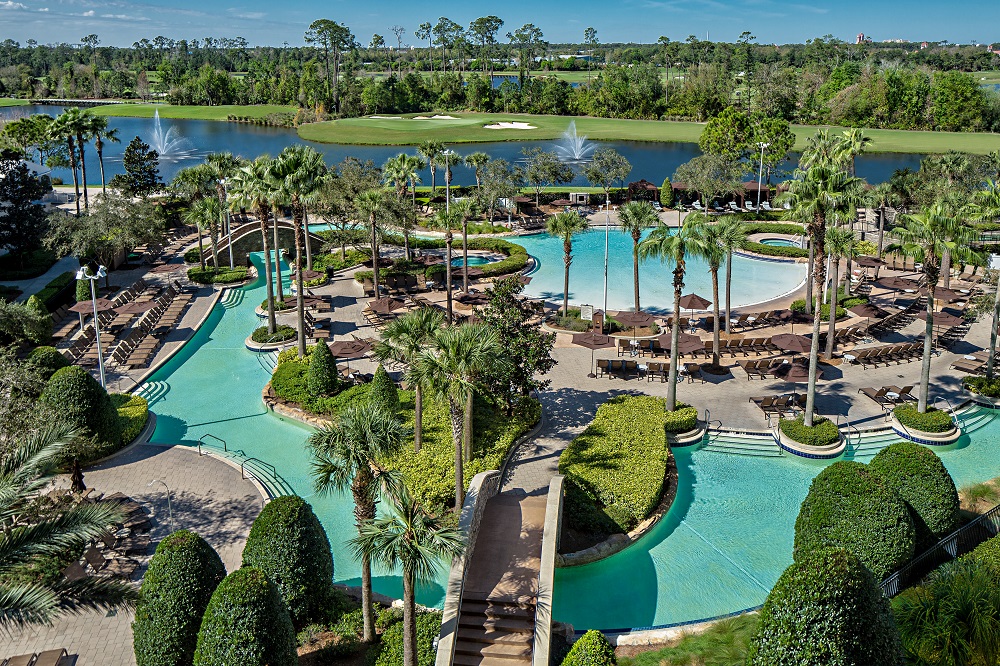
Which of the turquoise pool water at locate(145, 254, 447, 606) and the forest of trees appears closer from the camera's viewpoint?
the turquoise pool water at locate(145, 254, 447, 606)

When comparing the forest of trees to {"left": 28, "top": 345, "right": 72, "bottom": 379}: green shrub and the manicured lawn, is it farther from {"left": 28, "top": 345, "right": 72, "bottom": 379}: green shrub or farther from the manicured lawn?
{"left": 28, "top": 345, "right": 72, "bottom": 379}: green shrub

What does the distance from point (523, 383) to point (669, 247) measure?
23.4 ft

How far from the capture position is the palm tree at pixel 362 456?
54.8 ft

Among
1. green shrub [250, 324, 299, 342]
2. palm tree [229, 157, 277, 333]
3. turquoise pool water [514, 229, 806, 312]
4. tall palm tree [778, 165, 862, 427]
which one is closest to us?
tall palm tree [778, 165, 862, 427]

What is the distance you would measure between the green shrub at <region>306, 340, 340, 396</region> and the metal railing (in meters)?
20.0

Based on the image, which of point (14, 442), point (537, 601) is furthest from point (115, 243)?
point (537, 601)

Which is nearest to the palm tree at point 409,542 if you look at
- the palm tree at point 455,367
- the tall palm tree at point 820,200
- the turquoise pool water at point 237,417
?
the turquoise pool water at point 237,417

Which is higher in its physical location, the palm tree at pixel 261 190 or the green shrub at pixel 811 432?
Answer: the palm tree at pixel 261 190

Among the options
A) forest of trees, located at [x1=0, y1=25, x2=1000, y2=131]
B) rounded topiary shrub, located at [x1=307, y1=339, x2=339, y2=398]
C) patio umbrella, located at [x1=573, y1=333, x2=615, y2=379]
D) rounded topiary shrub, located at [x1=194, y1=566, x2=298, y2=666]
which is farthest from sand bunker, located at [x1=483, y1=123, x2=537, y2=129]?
Result: rounded topiary shrub, located at [x1=194, y1=566, x2=298, y2=666]

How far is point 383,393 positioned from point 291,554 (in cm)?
939

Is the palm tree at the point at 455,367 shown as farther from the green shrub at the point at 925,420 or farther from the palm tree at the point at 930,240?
the green shrub at the point at 925,420

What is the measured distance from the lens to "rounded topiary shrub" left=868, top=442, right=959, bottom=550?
808 inches

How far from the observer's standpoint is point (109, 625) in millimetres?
18938

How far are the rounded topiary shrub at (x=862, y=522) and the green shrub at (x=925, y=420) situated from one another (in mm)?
10215
